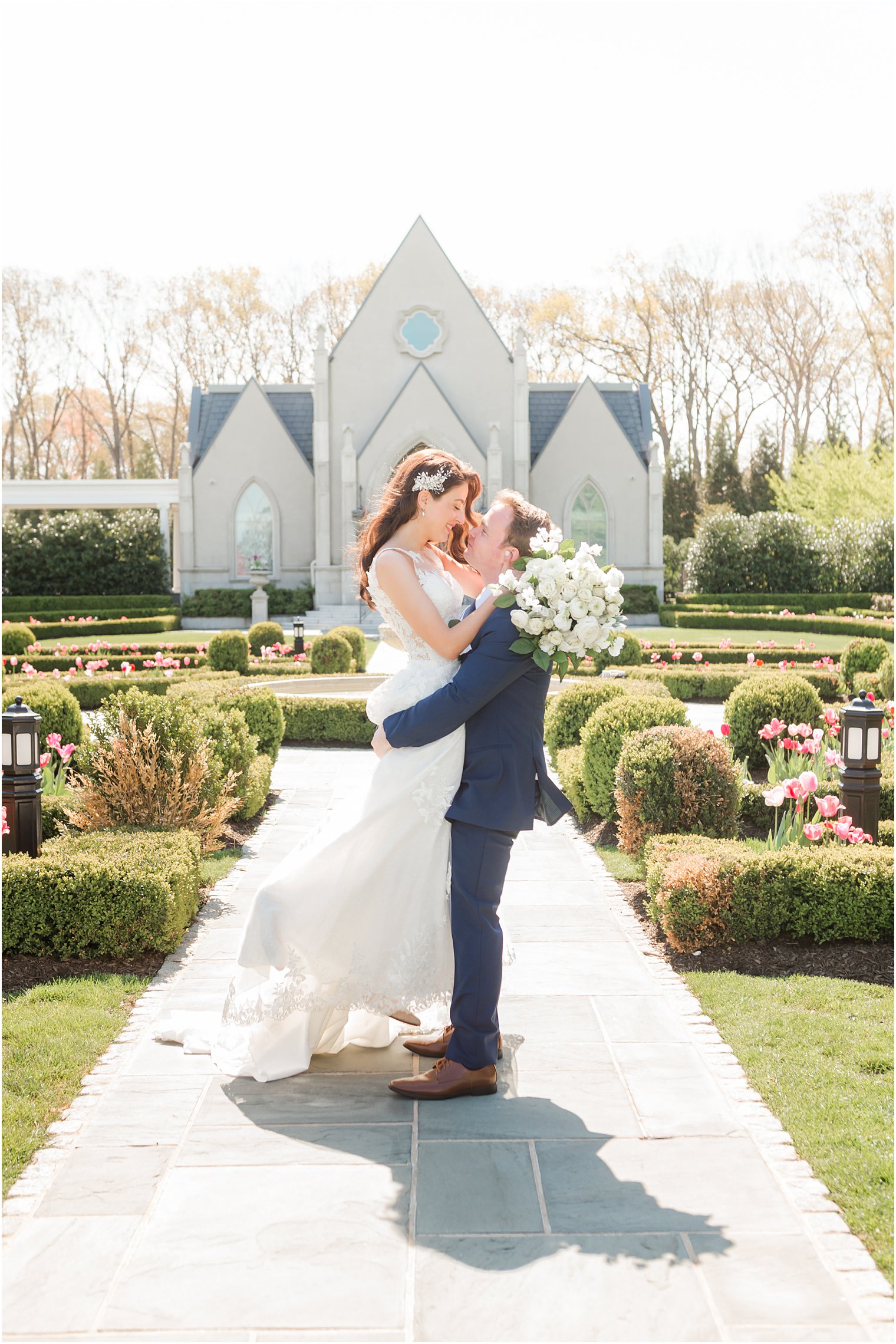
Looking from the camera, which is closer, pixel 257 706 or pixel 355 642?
pixel 257 706

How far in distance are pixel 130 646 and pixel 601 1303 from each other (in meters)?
17.2

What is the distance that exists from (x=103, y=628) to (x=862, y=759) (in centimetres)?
2315

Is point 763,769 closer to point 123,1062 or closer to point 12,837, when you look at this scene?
point 12,837

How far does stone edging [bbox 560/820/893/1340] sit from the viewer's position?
2621 mm

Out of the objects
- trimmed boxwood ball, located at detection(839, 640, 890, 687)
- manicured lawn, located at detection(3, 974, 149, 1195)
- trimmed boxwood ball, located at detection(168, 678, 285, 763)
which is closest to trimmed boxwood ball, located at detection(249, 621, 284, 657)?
trimmed boxwood ball, located at detection(168, 678, 285, 763)

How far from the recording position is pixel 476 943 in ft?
12.3

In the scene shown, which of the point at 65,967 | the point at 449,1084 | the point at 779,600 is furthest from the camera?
the point at 779,600

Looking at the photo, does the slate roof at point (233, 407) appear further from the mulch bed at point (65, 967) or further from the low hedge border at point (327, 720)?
the mulch bed at point (65, 967)

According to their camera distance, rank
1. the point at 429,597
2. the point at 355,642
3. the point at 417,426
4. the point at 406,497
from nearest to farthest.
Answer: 1. the point at 429,597
2. the point at 406,497
3. the point at 355,642
4. the point at 417,426

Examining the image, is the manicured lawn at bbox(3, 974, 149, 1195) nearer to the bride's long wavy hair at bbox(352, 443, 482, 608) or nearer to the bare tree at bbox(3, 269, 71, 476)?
the bride's long wavy hair at bbox(352, 443, 482, 608)

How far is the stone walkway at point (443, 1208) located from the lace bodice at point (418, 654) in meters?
1.33

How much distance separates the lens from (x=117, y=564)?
3272 centimetres

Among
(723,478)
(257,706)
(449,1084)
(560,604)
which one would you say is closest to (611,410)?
(723,478)

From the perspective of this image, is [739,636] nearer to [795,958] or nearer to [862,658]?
[862,658]
